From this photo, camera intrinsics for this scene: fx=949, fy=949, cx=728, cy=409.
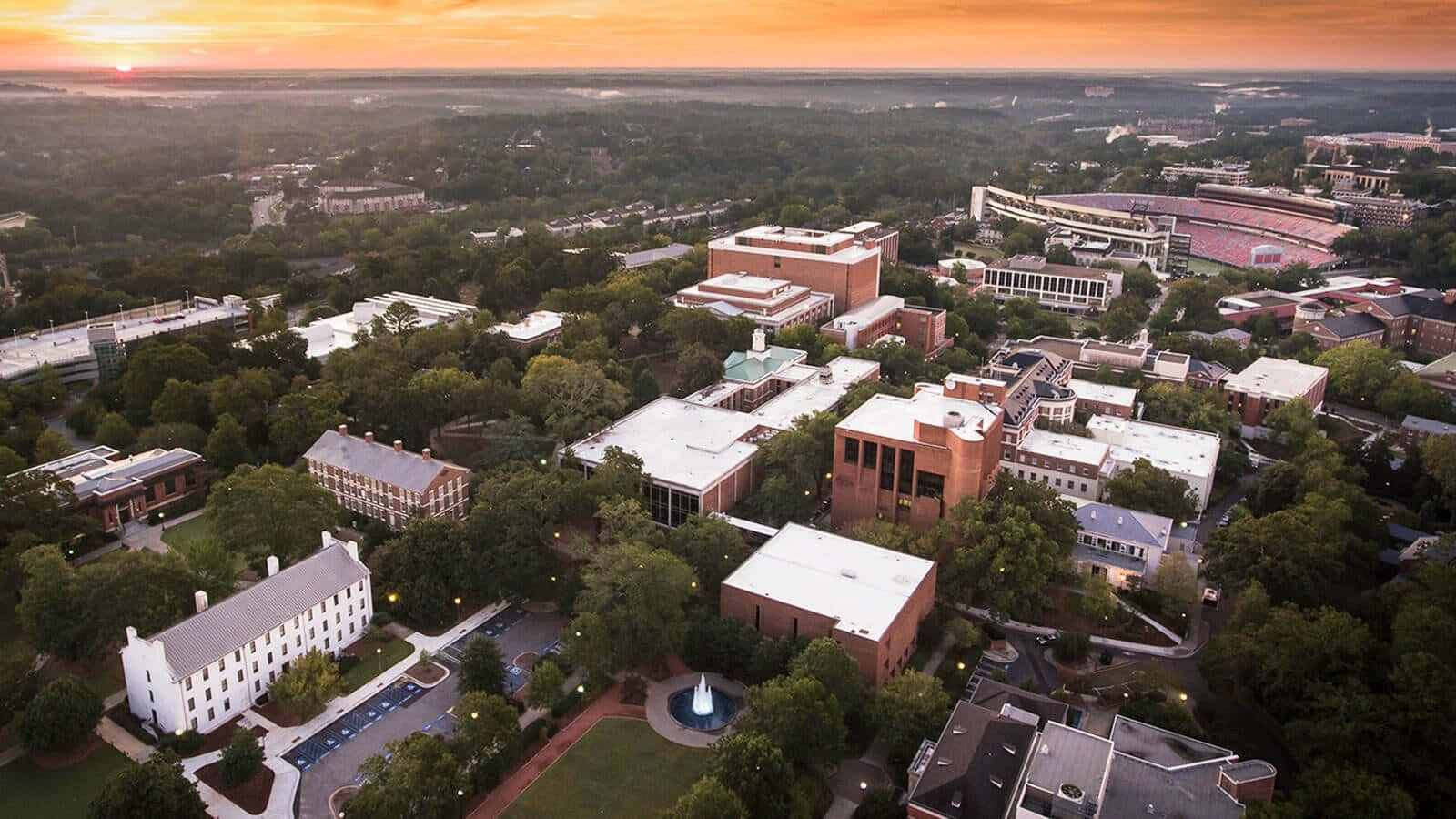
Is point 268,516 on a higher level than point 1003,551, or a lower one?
higher

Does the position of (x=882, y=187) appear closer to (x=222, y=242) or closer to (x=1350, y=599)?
(x=222, y=242)

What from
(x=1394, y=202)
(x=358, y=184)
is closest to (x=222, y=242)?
(x=358, y=184)

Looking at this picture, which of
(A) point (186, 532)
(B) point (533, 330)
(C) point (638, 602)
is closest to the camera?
(C) point (638, 602)

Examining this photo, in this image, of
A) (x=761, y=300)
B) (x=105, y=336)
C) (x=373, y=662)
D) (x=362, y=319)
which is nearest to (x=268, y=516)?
(x=373, y=662)

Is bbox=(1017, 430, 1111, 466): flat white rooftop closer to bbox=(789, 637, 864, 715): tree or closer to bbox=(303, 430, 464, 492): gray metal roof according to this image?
bbox=(789, 637, 864, 715): tree

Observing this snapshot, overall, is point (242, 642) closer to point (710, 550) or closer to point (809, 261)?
point (710, 550)

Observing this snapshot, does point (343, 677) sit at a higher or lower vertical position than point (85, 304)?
lower

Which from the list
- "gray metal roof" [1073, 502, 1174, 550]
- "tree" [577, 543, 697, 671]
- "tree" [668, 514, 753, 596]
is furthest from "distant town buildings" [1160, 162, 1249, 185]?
"tree" [577, 543, 697, 671]
